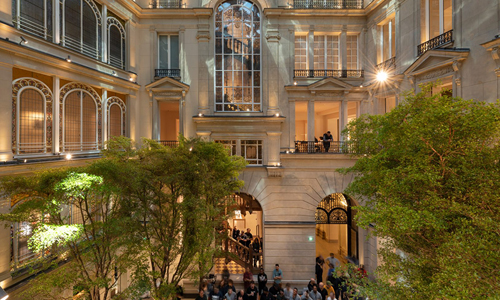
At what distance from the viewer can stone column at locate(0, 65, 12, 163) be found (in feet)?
26.6

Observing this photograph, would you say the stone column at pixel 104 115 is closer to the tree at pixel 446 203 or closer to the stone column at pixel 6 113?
the stone column at pixel 6 113

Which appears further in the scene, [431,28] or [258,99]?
[258,99]

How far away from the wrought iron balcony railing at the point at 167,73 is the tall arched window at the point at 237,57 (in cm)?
244

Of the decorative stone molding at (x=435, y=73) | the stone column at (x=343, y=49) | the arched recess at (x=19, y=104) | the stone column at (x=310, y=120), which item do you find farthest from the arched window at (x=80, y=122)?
the decorative stone molding at (x=435, y=73)

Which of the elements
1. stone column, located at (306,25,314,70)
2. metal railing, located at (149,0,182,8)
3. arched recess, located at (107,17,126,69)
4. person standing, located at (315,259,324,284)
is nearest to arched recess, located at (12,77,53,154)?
arched recess, located at (107,17,126,69)

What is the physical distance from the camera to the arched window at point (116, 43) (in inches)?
542

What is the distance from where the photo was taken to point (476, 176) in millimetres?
4660

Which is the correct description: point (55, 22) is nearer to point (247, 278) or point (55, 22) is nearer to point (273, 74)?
point (273, 74)

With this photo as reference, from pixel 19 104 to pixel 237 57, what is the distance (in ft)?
37.6

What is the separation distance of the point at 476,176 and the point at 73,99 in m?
13.5

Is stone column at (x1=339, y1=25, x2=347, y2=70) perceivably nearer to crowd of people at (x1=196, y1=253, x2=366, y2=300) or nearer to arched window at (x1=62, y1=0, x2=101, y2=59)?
crowd of people at (x1=196, y1=253, x2=366, y2=300)

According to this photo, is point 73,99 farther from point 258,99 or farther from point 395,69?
point 395,69

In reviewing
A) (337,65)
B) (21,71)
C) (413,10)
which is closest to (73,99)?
(21,71)

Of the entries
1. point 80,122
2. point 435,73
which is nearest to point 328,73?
point 435,73
